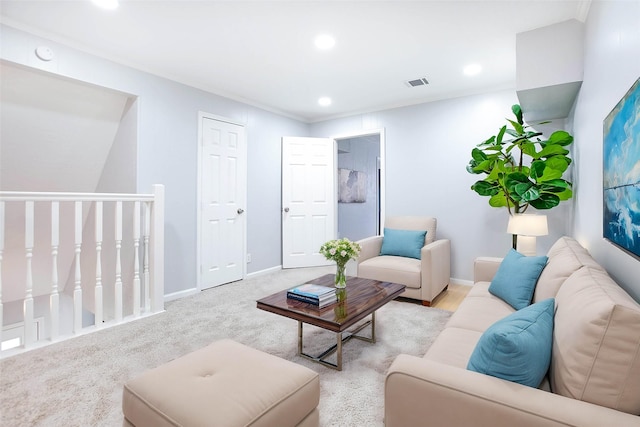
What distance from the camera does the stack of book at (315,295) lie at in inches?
82.2

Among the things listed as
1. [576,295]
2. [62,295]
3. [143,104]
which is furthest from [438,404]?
[62,295]

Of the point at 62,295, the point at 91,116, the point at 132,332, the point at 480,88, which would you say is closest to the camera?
the point at 132,332

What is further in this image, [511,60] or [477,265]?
[511,60]

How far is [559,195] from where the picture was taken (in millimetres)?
2904

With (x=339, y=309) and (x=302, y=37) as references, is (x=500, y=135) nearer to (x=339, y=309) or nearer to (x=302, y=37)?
(x=302, y=37)

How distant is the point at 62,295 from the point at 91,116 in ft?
9.67

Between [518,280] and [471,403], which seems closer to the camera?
[471,403]

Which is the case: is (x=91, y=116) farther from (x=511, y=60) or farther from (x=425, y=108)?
(x=511, y=60)

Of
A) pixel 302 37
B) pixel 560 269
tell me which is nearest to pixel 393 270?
pixel 560 269

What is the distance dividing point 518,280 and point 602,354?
1.20 metres

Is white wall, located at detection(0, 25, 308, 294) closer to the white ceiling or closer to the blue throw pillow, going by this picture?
the white ceiling

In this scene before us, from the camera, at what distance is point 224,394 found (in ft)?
3.72

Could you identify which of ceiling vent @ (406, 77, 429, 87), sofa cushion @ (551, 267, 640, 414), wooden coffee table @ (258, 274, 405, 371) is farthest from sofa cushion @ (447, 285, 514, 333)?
ceiling vent @ (406, 77, 429, 87)

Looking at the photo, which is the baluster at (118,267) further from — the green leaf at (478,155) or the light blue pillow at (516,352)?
the green leaf at (478,155)
